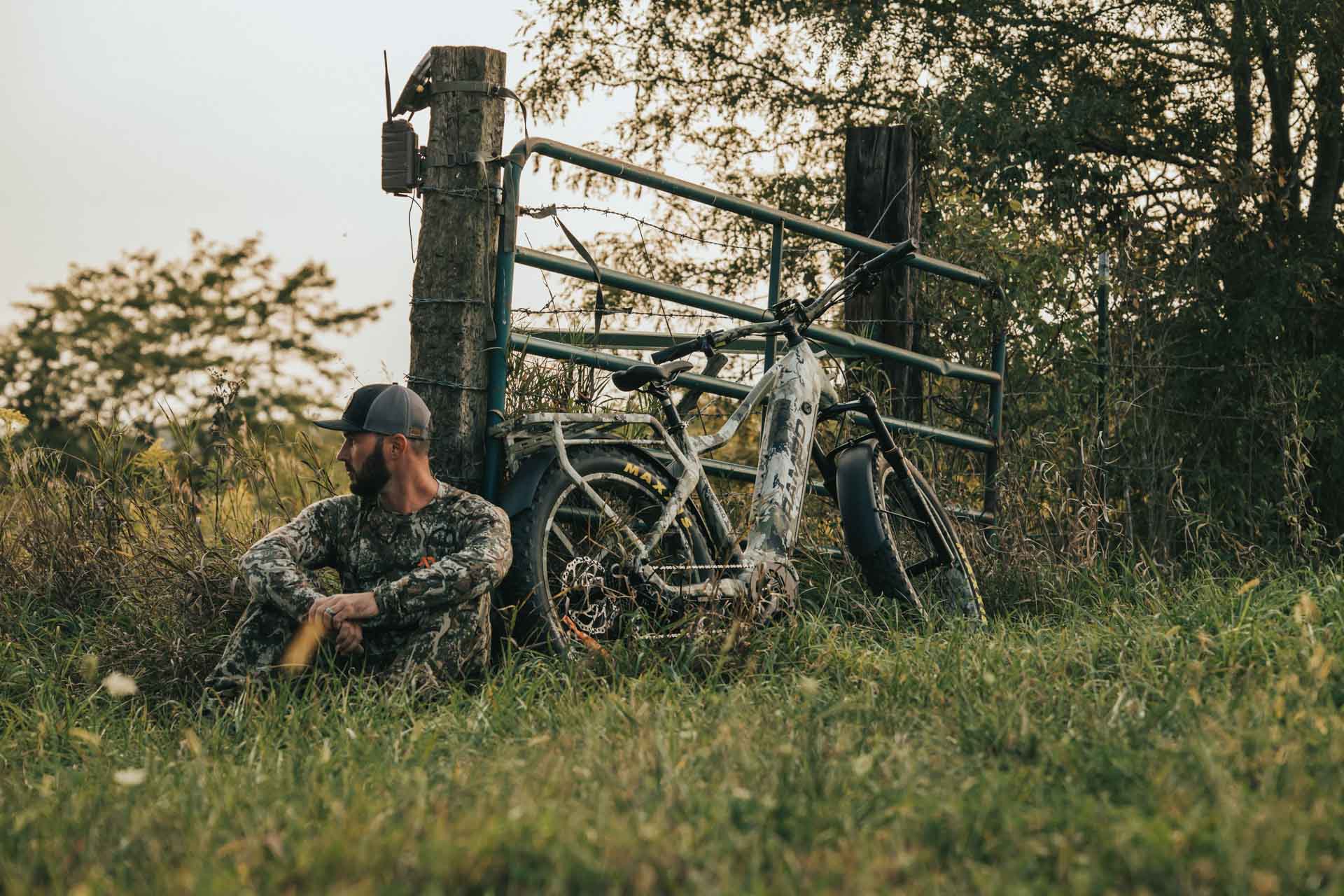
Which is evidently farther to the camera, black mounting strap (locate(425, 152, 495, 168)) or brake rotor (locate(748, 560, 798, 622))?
black mounting strap (locate(425, 152, 495, 168))

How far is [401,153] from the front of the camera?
177 inches

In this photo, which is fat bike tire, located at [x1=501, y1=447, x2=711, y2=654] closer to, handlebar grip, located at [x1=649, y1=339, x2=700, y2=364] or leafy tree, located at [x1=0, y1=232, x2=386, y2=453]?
handlebar grip, located at [x1=649, y1=339, x2=700, y2=364]

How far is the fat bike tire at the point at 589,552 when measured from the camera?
160 inches

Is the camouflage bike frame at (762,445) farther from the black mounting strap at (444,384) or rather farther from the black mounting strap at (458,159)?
the black mounting strap at (458,159)

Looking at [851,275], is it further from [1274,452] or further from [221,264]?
[221,264]

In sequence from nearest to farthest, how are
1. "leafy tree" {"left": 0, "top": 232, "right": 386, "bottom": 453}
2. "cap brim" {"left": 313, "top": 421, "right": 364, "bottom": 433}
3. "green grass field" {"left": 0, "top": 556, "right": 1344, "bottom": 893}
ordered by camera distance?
"green grass field" {"left": 0, "top": 556, "right": 1344, "bottom": 893}
"cap brim" {"left": 313, "top": 421, "right": 364, "bottom": 433}
"leafy tree" {"left": 0, "top": 232, "right": 386, "bottom": 453}

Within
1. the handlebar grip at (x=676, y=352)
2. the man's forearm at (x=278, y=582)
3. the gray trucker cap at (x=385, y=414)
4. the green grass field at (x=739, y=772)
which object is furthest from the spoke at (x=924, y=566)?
the man's forearm at (x=278, y=582)

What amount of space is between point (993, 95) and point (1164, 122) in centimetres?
178

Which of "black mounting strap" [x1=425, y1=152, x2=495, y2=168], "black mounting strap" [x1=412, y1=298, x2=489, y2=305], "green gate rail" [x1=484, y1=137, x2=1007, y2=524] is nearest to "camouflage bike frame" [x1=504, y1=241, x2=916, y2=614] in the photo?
"green gate rail" [x1=484, y1=137, x2=1007, y2=524]

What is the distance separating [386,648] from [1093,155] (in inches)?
290

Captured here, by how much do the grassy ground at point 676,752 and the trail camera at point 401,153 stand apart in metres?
1.19

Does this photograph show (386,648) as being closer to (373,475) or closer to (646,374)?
(373,475)

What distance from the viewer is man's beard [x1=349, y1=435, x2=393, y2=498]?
3.97 metres

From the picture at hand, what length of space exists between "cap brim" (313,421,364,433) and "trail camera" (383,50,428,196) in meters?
0.96
